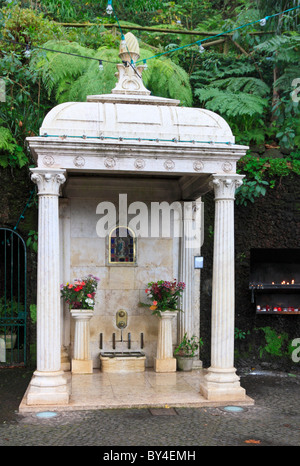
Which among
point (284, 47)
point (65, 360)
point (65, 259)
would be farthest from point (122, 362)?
point (284, 47)

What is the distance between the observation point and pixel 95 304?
12.0 metres

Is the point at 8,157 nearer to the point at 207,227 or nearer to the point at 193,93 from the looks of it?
the point at 207,227

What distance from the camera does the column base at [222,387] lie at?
947cm

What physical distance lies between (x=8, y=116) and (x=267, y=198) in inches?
254

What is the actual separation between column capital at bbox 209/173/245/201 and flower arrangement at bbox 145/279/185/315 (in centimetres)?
261

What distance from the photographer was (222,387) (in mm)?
Result: 9531

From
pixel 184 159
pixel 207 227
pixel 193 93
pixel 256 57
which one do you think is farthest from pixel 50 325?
pixel 256 57

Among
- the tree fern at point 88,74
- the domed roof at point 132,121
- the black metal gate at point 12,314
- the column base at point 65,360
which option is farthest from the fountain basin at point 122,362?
the tree fern at point 88,74

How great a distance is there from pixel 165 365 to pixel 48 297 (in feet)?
11.8

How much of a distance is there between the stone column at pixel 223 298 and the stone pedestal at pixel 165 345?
73.8 inches

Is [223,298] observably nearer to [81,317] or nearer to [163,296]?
[163,296]

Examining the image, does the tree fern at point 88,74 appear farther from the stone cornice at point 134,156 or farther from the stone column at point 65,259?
the stone cornice at point 134,156

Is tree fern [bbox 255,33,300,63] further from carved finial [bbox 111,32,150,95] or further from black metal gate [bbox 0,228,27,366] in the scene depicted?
black metal gate [bbox 0,228,27,366]

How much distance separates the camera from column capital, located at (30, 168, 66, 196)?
9.11m
